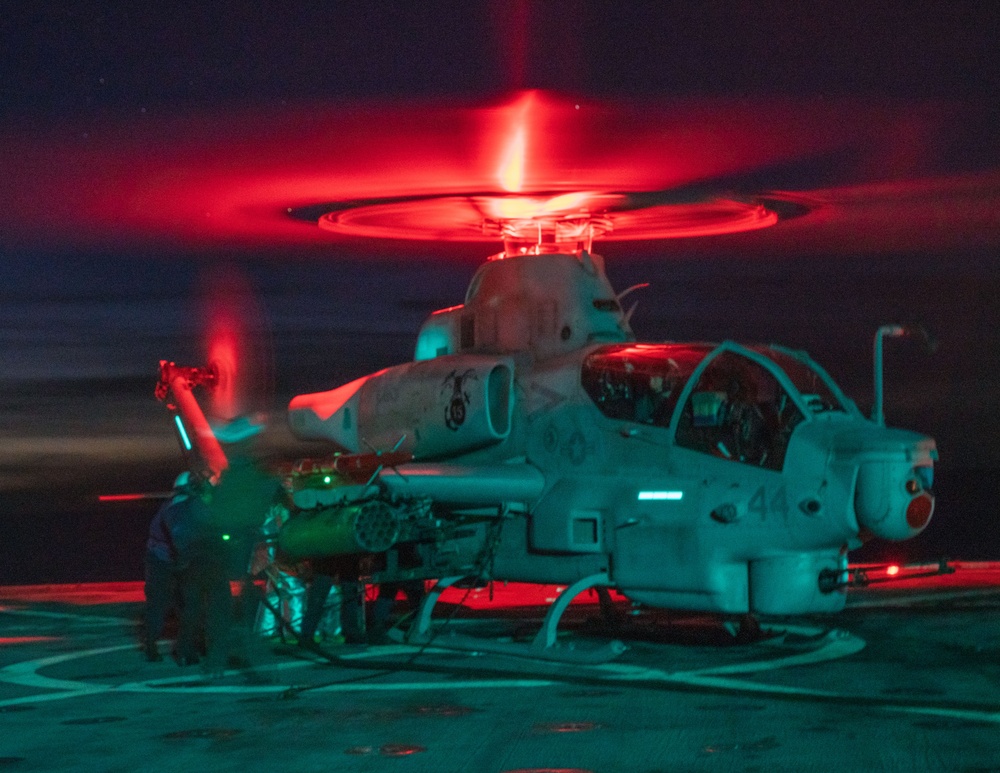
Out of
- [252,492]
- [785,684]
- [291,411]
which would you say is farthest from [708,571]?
[291,411]

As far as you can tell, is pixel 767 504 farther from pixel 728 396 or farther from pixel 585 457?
pixel 585 457

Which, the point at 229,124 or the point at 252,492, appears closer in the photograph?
the point at 229,124

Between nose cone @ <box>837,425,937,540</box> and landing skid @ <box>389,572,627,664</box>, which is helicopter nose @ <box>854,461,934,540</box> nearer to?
nose cone @ <box>837,425,937,540</box>

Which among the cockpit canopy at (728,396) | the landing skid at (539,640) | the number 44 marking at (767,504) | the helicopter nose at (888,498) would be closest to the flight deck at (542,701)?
the landing skid at (539,640)

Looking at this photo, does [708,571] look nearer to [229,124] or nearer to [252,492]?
[252,492]

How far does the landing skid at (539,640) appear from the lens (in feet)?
36.9

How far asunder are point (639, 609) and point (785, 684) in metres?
5.33

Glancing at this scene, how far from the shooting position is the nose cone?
34.8 feet

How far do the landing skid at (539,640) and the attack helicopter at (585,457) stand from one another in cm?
4

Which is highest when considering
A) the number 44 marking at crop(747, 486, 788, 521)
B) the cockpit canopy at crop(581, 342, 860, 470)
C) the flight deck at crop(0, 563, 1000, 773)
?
the cockpit canopy at crop(581, 342, 860, 470)

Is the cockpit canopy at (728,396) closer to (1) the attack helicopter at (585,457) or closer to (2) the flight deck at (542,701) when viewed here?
(1) the attack helicopter at (585,457)

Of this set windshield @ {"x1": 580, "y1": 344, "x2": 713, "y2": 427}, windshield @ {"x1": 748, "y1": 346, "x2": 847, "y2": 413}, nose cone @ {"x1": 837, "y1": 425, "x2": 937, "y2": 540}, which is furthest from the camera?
windshield @ {"x1": 580, "y1": 344, "x2": 713, "y2": 427}

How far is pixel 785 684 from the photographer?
395 inches

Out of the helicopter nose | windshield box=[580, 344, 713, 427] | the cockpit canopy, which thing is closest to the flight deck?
the helicopter nose
